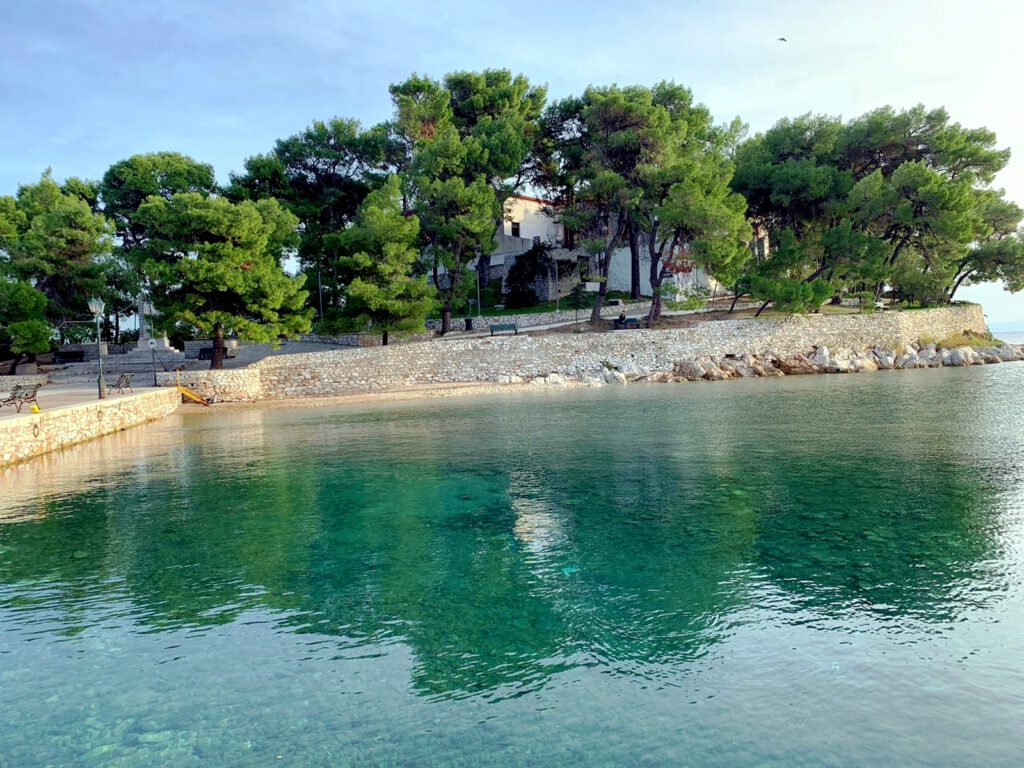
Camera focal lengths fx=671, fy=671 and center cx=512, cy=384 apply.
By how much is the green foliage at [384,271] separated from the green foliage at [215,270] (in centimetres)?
311

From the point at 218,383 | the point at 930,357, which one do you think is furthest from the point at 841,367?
the point at 218,383

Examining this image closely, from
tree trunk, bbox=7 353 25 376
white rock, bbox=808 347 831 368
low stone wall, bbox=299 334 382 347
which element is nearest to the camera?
tree trunk, bbox=7 353 25 376

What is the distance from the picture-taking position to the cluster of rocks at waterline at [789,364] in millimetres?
33812

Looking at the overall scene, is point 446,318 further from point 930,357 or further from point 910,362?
point 930,357

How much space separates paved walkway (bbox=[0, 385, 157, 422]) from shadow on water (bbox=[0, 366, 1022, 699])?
6.91 m

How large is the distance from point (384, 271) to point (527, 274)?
16742 mm

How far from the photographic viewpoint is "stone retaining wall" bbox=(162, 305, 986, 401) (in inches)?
1259

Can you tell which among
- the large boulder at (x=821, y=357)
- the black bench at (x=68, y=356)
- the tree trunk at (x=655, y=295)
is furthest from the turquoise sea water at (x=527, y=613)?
the black bench at (x=68, y=356)

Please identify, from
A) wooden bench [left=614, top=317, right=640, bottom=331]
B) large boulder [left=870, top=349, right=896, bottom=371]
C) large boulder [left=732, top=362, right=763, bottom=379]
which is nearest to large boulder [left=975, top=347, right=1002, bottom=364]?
large boulder [left=870, top=349, right=896, bottom=371]

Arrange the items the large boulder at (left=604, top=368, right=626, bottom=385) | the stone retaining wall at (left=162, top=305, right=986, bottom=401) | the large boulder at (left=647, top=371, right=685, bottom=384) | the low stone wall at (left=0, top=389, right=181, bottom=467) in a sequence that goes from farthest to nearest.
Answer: the large boulder at (left=647, top=371, right=685, bottom=384), the large boulder at (left=604, top=368, right=626, bottom=385), the stone retaining wall at (left=162, top=305, right=986, bottom=401), the low stone wall at (left=0, top=389, right=181, bottom=467)

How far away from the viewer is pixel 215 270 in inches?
1134

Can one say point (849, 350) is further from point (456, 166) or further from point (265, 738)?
point (265, 738)

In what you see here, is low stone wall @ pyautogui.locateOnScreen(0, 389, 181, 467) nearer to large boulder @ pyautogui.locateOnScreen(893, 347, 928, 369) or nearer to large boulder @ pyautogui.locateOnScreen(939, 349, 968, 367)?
large boulder @ pyautogui.locateOnScreen(893, 347, 928, 369)

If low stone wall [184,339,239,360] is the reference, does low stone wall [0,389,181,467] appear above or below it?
below
